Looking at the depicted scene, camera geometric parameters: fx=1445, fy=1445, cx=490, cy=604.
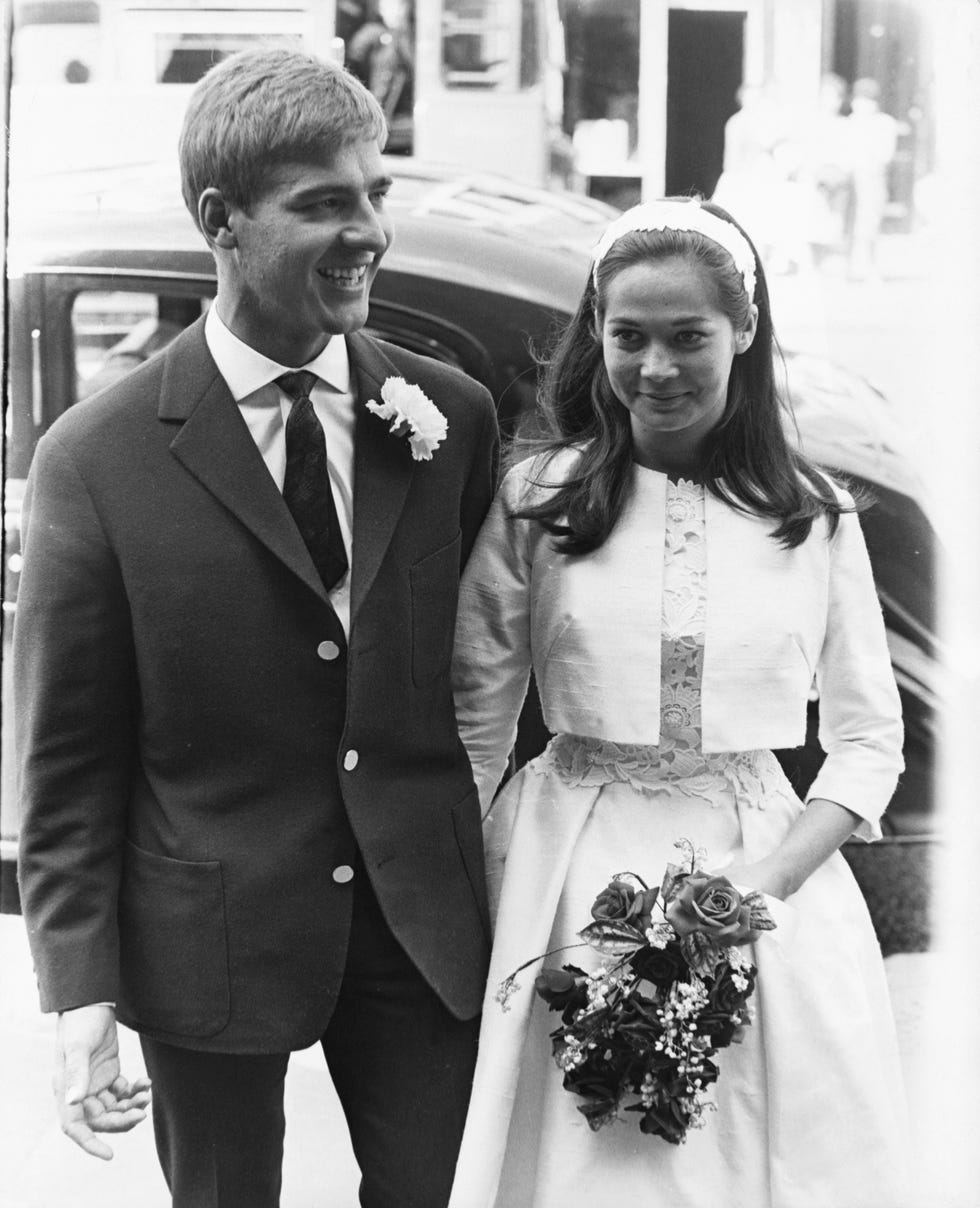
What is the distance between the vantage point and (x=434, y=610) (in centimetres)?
211

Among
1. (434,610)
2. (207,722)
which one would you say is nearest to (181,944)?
(207,722)

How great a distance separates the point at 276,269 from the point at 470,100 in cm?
104

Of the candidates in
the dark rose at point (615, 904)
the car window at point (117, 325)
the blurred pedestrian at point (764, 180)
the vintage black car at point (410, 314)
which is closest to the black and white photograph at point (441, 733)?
the dark rose at point (615, 904)

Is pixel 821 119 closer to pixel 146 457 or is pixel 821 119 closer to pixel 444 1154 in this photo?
pixel 146 457

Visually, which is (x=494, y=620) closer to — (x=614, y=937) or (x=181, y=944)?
(x=614, y=937)

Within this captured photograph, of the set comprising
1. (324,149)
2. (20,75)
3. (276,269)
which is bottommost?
(276,269)

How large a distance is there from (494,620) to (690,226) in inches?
26.0

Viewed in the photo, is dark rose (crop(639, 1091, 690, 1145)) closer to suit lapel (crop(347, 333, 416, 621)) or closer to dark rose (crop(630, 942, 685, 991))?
dark rose (crop(630, 942, 685, 991))

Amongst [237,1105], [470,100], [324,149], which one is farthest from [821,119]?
[237,1105]

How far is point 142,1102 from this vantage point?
6.52ft

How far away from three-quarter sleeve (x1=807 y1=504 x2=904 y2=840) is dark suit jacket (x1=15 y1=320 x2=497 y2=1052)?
2.04 feet

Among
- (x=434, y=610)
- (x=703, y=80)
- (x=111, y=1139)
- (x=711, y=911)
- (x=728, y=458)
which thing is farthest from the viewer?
(x=111, y=1139)

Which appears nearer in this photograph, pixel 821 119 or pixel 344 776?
pixel 344 776

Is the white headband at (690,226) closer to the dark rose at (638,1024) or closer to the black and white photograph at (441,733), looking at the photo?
the black and white photograph at (441,733)
